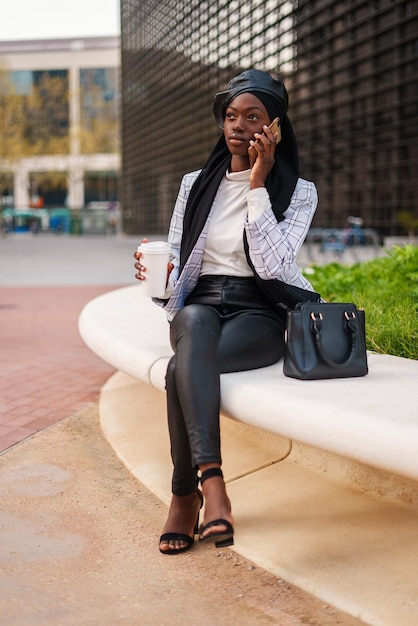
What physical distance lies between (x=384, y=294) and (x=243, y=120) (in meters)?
2.26

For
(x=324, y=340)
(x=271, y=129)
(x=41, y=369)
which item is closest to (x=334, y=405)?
(x=324, y=340)

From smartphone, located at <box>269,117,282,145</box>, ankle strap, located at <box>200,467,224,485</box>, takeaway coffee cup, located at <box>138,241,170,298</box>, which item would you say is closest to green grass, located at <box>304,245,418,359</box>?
smartphone, located at <box>269,117,282,145</box>

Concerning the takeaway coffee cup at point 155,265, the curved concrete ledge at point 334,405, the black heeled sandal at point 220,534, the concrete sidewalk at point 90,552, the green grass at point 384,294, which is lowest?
the concrete sidewalk at point 90,552

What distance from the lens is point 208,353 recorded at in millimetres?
2713

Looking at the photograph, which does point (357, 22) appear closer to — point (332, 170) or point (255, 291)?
point (332, 170)

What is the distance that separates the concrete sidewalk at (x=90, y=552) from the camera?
235cm

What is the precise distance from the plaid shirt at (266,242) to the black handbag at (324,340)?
0.91 feet

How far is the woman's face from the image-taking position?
3.05 m

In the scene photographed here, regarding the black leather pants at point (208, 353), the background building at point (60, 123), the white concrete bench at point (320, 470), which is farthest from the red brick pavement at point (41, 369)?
the background building at point (60, 123)

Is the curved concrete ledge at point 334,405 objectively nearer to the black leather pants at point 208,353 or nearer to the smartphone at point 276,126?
the black leather pants at point 208,353

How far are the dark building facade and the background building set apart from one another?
1863cm

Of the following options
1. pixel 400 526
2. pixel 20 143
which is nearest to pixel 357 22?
pixel 400 526

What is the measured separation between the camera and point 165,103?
3472cm

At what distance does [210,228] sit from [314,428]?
1.14m
